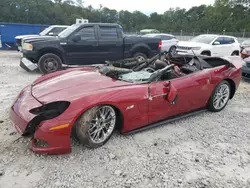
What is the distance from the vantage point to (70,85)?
331 centimetres

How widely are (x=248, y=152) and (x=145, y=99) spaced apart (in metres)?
1.64

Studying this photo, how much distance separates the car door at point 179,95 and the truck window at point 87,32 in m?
5.03

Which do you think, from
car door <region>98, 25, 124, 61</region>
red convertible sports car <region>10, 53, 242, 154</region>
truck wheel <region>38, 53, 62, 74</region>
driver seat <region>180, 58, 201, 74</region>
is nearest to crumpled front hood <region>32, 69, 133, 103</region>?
red convertible sports car <region>10, 53, 242, 154</region>

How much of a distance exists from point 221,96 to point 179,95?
1.45 metres

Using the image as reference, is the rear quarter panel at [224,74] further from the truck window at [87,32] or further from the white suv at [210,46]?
the white suv at [210,46]

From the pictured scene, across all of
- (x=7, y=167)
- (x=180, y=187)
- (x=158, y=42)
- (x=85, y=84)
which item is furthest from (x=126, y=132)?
(x=158, y=42)

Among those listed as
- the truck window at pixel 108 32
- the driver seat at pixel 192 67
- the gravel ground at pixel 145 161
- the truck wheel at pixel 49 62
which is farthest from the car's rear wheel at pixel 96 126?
the truck window at pixel 108 32

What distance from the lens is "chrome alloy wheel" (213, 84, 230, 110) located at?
4.72m

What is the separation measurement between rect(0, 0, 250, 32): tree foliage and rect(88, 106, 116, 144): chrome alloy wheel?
44669 millimetres

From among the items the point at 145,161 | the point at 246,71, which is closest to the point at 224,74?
the point at 145,161

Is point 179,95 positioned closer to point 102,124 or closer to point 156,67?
point 156,67

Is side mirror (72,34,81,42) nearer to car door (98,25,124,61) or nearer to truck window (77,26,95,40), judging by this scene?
truck window (77,26,95,40)

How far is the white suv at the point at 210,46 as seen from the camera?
1107 cm

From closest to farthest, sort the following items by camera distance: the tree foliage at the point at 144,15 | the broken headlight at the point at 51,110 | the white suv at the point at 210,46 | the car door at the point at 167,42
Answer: the broken headlight at the point at 51,110 < the white suv at the point at 210,46 < the car door at the point at 167,42 < the tree foliage at the point at 144,15
